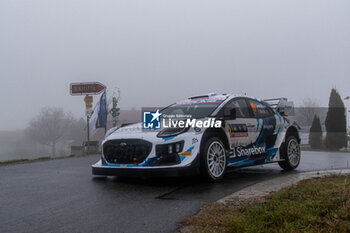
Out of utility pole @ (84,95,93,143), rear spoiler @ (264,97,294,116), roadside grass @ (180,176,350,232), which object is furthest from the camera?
utility pole @ (84,95,93,143)

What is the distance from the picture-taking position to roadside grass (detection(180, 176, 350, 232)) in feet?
9.00

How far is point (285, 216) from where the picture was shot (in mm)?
2996

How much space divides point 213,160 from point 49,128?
246 feet

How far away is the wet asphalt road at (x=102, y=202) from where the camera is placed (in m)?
3.28

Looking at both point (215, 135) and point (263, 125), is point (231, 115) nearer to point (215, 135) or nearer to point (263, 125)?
point (215, 135)

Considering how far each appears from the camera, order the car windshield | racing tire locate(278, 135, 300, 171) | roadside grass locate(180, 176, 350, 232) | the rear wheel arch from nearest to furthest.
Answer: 1. roadside grass locate(180, 176, 350, 232)
2. the rear wheel arch
3. the car windshield
4. racing tire locate(278, 135, 300, 171)

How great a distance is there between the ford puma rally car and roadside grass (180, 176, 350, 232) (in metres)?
1.66

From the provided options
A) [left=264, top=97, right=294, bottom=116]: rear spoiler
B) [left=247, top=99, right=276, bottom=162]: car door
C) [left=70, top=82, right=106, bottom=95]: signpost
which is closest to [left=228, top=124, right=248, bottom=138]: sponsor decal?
[left=247, top=99, right=276, bottom=162]: car door

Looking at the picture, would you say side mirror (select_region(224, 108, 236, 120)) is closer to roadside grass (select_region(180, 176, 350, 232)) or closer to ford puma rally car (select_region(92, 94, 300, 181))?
ford puma rally car (select_region(92, 94, 300, 181))

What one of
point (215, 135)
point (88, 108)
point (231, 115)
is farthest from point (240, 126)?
point (88, 108)

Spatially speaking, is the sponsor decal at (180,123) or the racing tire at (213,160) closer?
the racing tire at (213,160)

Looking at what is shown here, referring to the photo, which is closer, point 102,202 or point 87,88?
point 102,202

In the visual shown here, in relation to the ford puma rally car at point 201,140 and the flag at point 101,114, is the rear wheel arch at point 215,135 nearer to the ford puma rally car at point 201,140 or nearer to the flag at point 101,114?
the ford puma rally car at point 201,140

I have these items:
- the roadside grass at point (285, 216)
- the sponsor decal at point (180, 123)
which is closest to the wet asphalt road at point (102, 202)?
the roadside grass at point (285, 216)
